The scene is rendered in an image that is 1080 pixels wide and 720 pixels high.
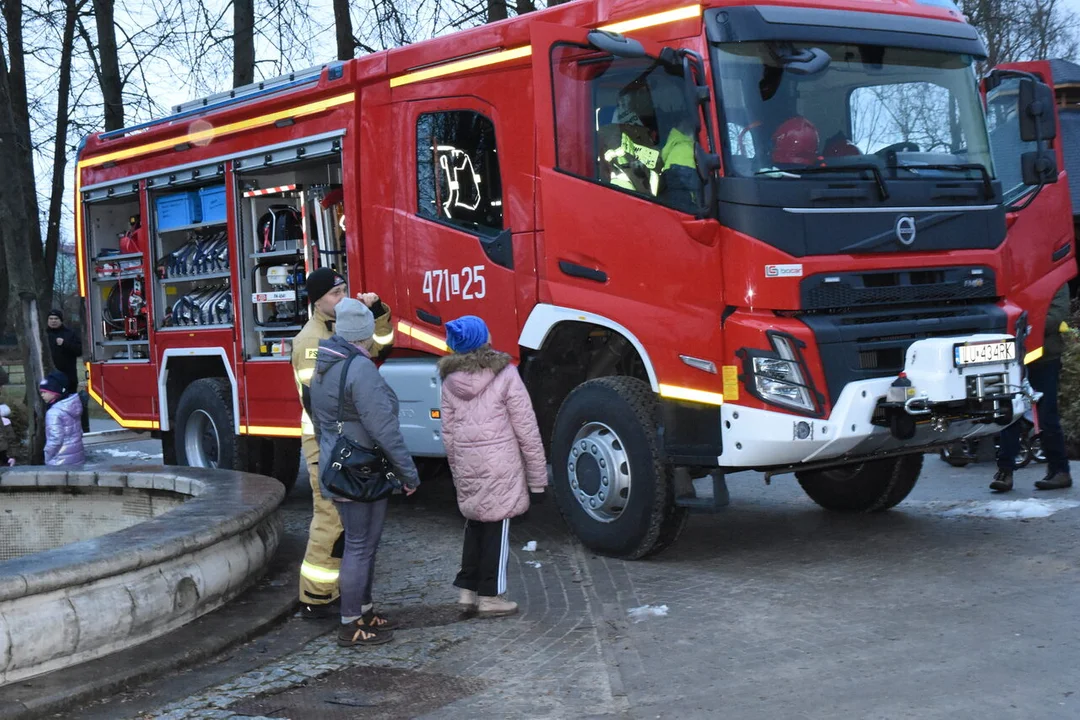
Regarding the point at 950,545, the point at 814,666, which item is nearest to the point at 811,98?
the point at 950,545

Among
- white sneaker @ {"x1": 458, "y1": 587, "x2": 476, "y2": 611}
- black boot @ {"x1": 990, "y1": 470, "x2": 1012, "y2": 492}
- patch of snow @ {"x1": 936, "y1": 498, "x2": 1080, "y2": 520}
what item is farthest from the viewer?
black boot @ {"x1": 990, "y1": 470, "x2": 1012, "y2": 492}

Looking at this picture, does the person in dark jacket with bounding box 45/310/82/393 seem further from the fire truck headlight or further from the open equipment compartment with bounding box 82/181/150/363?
the fire truck headlight

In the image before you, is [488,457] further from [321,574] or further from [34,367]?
[34,367]

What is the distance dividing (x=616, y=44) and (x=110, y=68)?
1815 cm

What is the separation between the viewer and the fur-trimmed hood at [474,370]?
6582 mm

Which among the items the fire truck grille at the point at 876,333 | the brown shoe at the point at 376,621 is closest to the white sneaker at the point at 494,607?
the brown shoe at the point at 376,621

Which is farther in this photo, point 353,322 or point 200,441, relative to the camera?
point 200,441

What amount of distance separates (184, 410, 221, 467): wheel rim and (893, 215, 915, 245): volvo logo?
20.4 feet

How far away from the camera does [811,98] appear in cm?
707

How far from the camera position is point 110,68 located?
23094 mm

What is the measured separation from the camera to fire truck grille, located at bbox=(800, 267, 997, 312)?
6828mm

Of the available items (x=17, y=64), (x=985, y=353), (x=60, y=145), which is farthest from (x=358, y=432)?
(x=60, y=145)

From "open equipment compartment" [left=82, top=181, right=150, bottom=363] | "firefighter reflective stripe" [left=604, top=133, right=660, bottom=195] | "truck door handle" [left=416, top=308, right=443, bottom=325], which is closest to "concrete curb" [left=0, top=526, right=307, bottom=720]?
"truck door handle" [left=416, top=308, right=443, bottom=325]

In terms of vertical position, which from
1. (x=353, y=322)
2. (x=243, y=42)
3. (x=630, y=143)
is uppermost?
(x=243, y=42)
